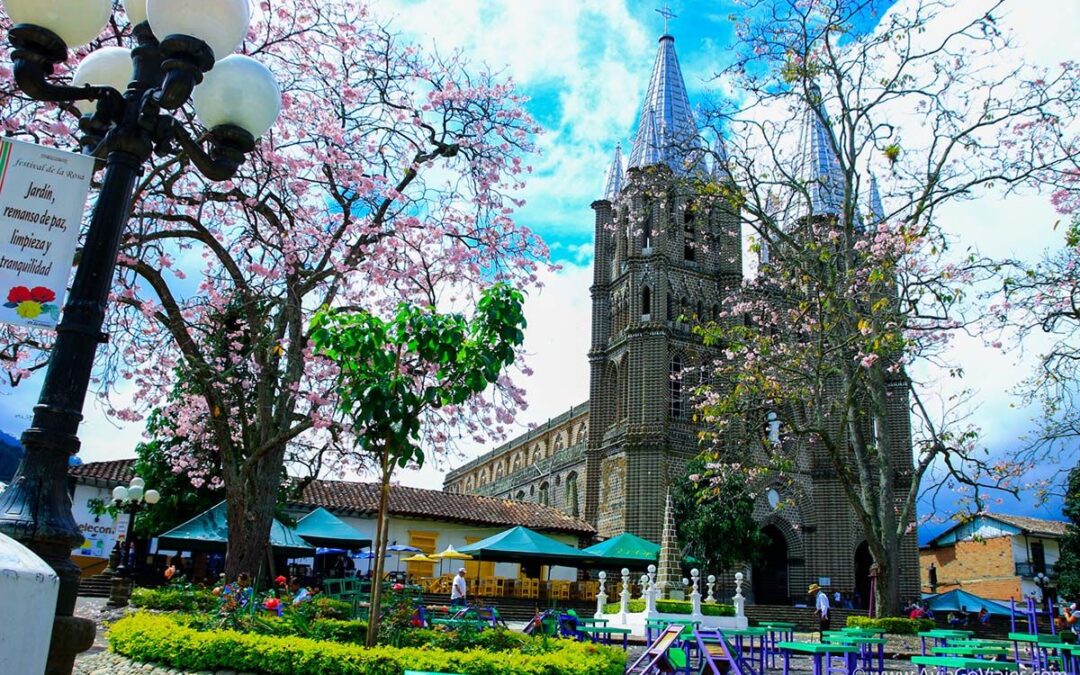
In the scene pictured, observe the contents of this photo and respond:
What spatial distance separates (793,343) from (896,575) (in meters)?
4.99

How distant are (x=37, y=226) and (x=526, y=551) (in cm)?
1811

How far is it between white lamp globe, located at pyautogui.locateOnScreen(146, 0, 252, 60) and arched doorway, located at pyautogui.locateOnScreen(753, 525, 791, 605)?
34.2 m

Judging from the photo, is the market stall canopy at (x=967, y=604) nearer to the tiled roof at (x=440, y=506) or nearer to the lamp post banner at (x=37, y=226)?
the tiled roof at (x=440, y=506)

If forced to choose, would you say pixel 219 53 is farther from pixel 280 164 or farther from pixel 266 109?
pixel 280 164

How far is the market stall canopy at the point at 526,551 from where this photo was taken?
2127cm

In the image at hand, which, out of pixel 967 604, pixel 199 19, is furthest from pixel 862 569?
pixel 199 19

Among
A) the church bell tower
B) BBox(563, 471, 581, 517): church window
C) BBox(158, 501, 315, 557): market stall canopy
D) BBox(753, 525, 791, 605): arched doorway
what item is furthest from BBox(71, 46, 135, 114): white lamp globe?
BBox(563, 471, 581, 517): church window

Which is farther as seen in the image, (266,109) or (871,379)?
(871,379)

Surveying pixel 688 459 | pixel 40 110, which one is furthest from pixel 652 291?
pixel 40 110

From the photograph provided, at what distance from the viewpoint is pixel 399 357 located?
27.4 ft

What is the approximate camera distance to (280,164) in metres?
11.1

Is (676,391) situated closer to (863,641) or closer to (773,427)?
(773,427)

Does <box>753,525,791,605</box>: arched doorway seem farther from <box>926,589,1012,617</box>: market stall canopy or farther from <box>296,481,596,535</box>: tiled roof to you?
<box>296,481,596,535</box>: tiled roof

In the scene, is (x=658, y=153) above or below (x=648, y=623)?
above
